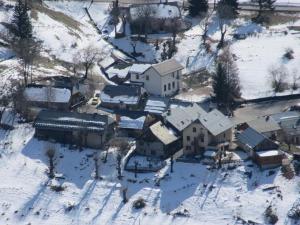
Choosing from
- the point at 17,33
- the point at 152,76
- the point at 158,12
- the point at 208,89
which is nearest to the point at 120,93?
the point at 152,76

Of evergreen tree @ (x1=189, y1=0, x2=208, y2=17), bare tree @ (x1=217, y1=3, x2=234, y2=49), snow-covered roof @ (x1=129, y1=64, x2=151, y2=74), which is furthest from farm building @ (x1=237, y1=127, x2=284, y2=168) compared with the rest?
evergreen tree @ (x1=189, y1=0, x2=208, y2=17)

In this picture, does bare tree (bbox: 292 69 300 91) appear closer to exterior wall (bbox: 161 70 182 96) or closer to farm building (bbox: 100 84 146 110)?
exterior wall (bbox: 161 70 182 96)

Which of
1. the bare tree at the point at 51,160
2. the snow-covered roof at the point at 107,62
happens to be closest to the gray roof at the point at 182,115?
the bare tree at the point at 51,160

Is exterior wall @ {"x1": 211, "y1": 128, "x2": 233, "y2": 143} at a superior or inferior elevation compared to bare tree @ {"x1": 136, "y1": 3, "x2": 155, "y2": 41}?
inferior

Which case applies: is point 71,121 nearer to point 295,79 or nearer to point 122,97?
point 122,97

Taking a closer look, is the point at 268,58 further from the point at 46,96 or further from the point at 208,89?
the point at 46,96

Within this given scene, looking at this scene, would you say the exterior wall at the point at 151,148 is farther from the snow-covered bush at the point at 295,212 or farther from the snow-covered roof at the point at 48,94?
the snow-covered bush at the point at 295,212

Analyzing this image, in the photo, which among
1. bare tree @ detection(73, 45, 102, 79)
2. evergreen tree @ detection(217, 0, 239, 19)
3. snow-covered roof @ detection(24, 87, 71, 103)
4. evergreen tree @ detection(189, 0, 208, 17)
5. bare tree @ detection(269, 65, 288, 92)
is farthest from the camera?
evergreen tree @ detection(189, 0, 208, 17)
